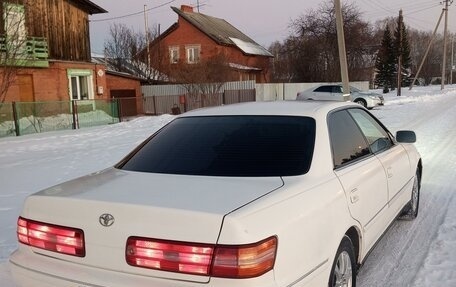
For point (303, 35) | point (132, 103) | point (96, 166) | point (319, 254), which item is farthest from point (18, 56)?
point (303, 35)

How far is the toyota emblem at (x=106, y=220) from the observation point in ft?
7.57

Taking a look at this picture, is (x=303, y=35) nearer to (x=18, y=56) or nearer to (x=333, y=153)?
(x=18, y=56)

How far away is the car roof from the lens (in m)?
3.46

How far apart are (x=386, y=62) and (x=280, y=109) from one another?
204ft

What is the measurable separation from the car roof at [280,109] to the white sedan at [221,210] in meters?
0.02

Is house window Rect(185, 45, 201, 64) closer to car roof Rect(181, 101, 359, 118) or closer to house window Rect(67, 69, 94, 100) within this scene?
house window Rect(67, 69, 94, 100)

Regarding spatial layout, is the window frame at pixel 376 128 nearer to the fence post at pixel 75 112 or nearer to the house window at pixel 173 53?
the fence post at pixel 75 112

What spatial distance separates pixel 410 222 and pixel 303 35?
45737mm

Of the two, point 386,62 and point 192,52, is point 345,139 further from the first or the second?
point 386,62

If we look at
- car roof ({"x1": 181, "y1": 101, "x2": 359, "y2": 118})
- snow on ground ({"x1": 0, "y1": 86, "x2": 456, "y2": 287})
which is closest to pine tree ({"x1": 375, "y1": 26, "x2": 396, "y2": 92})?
snow on ground ({"x1": 0, "y1": 86, "x2": 456, "y2": 287})

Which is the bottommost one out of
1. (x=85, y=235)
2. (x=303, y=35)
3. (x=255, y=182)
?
(x=85, y=235)

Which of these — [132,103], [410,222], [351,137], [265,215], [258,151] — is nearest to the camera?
[265,215]

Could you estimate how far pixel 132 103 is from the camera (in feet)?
81.8

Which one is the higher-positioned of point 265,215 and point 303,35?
point 303,35
